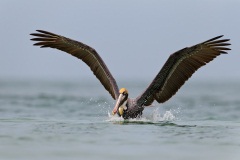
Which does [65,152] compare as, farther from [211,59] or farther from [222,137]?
[211,59]

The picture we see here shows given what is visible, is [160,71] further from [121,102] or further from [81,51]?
[81,51]

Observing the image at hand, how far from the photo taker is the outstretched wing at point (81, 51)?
744 inches

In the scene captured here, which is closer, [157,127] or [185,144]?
[185,144]

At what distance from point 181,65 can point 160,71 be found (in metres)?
0.61

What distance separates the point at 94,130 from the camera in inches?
645

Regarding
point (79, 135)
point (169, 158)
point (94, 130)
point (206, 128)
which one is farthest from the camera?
point (206, 128)

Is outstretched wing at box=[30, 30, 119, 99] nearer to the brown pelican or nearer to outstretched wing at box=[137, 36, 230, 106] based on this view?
the brown pelican

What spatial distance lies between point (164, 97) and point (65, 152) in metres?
7.00

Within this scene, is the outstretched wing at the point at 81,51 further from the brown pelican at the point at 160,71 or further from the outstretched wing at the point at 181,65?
the outstretched wing at the point at 181,65

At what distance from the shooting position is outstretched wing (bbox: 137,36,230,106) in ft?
59.0

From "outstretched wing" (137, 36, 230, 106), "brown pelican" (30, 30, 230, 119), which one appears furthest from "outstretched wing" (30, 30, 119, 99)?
"outstretched wing" (137, 36, 230, 106)

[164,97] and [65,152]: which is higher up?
[164,97]

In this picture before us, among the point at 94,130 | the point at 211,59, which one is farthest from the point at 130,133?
the point at 211,59

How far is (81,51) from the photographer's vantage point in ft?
63.8
